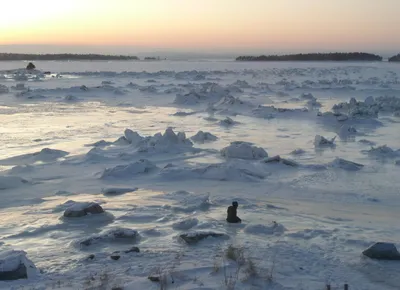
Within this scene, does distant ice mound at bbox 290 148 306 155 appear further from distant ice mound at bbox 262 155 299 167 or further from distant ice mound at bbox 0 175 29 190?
distant ice mound at bbox 0 175 29 190

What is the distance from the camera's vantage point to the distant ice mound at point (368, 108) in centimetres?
1276

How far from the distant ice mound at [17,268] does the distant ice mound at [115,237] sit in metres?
0.63

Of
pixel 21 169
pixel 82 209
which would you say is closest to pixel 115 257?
pixel 82 209

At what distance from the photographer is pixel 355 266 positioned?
3.68m

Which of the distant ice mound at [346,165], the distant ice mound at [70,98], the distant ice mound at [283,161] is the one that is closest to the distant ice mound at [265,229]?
the distant ice mound at [283,161]

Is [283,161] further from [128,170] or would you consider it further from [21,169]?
[21,169]

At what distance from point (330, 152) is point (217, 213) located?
3843mm

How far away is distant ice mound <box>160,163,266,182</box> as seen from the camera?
20.9ft

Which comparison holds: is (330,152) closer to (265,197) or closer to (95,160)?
(265,197)

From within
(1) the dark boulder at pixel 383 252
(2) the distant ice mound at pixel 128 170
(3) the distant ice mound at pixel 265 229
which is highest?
(1) the dark boulder at pixel 383 252

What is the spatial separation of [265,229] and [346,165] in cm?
299

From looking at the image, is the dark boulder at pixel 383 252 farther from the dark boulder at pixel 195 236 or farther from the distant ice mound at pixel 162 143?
the distant ice mound at pixel 162 143

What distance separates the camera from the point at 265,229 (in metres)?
4.43

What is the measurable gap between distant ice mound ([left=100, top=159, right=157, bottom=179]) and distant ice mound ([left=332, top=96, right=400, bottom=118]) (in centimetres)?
726
